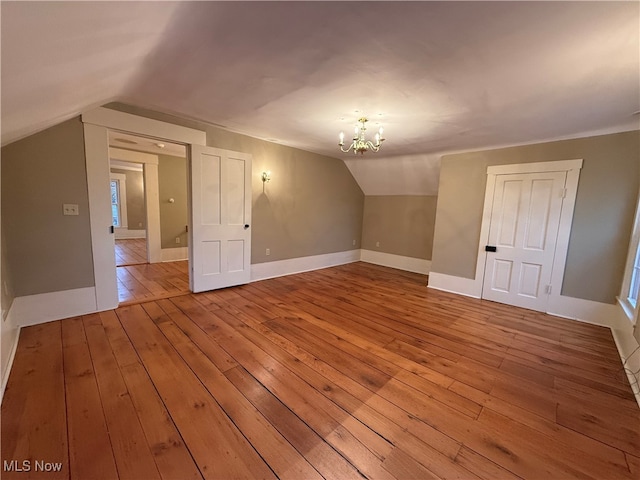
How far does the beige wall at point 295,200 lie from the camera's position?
4.35m

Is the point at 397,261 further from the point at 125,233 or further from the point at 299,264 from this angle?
the point at 125,233

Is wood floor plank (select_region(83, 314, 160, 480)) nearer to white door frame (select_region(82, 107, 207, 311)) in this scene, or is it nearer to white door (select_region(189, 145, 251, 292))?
white door frame (select_region(82, 107, 207, 311))

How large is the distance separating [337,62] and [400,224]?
472 cm

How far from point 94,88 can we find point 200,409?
2.56m

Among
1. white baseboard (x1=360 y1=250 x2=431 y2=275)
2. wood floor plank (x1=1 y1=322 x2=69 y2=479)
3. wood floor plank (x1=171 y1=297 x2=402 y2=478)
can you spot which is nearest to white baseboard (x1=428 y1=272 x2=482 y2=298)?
white baseboard (x1=360 y1=250 x2=431 y2=275)

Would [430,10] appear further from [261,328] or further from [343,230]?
[343,230]

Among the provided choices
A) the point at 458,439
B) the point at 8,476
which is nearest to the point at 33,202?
the point at 8,476

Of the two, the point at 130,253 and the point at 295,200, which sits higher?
the point at 295,200

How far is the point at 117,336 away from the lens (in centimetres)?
254

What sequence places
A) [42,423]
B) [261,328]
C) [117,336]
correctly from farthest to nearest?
[261,328] < [117,336] < [42,423]

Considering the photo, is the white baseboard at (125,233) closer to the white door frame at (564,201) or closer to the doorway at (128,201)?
the doorway at (128,201)

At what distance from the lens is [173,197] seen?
5832mm

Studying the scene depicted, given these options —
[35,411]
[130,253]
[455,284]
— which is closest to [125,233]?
[130,253]

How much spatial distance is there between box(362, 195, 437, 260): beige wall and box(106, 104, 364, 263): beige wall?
456 mm
